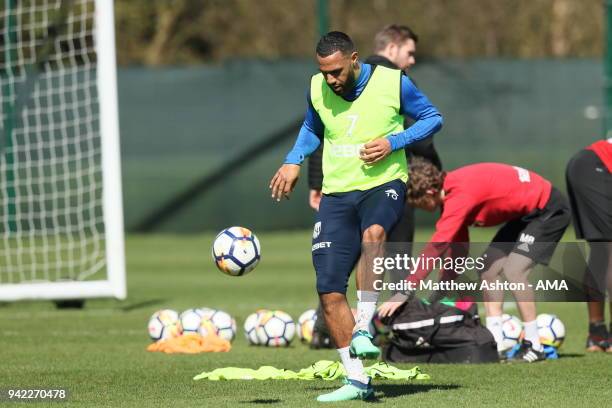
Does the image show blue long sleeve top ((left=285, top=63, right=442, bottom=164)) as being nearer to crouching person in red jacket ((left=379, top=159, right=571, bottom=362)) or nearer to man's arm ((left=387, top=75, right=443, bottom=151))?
man's arm ((left=387, top=75, right=443, bottom=151))

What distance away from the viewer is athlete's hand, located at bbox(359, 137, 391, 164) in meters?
6.89

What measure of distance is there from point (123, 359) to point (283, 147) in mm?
11897

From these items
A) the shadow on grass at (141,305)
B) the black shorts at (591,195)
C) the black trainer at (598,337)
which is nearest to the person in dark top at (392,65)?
the black shorts at (591,195)

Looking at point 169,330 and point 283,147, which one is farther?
point 283,147

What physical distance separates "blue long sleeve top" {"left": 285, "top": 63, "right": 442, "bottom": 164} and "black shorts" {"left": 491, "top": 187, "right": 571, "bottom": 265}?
6.84 feet

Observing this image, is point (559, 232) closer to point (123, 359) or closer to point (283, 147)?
point (123, 359)

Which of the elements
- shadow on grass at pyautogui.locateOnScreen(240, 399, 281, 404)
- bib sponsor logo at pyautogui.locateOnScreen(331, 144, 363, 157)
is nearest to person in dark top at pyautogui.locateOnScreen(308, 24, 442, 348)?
bib sponsor logo at pyautogui.locateOnScreen(331, 144, 363, 157)

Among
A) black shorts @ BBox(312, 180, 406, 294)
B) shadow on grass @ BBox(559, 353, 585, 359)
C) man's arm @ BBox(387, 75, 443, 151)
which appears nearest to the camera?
black shorts @ BBox(312, 180, 406, 294)

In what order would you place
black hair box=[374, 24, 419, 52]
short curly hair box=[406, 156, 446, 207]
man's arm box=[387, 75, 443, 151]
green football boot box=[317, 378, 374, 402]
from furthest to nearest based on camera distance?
black hair box=[374, 24, 419, 52] → short curly hair box=[406, 156, 446, 207] → man's arm box=[387, 75, 443, 151] → green football boot box=[317, 378, 374, 402]

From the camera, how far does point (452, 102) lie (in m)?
20.8

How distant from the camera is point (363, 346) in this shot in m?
6.53

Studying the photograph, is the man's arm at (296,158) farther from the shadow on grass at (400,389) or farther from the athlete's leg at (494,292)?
the athlete's leg at (494,292)

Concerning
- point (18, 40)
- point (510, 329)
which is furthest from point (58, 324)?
point (18, 40)

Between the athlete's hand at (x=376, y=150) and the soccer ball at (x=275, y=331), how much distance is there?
10.2ft
